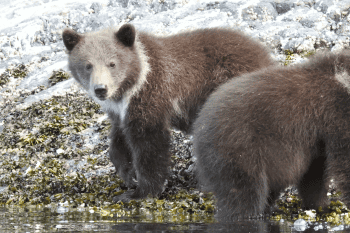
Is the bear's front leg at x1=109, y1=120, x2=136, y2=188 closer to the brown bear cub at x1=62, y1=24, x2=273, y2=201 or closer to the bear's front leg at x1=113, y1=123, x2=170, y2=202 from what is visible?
the brown bear cub at x1=62, y1=24, x2=273, y2=201

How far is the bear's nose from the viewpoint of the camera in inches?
236

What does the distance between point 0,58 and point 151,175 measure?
6666 millimetres

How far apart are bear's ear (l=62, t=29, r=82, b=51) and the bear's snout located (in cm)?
97

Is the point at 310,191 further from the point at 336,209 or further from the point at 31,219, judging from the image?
the point at 31,219

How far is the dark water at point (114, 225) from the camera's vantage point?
14.5 ft

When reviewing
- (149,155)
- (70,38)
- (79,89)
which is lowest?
(149,155)

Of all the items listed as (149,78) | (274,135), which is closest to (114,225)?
(274,135)

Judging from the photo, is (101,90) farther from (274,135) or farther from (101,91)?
(274,135)

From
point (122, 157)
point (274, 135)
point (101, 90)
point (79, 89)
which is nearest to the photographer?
point (274, 135)

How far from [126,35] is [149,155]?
170 centimetres

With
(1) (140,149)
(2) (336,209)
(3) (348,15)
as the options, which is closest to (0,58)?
(1) (140,149)

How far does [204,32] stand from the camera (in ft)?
22.7

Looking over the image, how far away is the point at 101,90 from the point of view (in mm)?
6023

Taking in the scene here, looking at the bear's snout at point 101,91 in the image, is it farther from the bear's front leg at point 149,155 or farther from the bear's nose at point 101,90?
the bear's front leg at point 149,155
